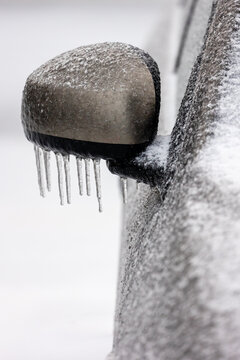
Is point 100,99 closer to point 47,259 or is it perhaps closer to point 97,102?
point 97,102

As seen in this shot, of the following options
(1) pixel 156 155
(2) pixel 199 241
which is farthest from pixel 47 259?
(2) pixel 199 241

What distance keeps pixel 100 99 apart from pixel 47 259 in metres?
1.52

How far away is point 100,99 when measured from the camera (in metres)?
0.76

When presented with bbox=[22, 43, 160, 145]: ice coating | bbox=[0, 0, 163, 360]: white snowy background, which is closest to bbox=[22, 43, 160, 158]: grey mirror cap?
bbox=[22, 43, 160, 145]: ice coating

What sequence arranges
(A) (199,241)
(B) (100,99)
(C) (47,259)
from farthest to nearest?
1. (C) (47,259)
2. (B) (100,99)
3. (A) (199,241)

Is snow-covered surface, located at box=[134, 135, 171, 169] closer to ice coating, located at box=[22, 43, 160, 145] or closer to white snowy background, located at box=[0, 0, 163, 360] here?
ice coating, located at box=[22, 43, 160, 145]

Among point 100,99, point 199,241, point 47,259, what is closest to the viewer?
point 199,241

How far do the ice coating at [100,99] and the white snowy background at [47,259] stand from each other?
0.65 m

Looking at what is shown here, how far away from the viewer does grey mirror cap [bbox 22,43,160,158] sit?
0.77 m

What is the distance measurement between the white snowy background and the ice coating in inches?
25.6

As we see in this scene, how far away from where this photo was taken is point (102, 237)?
2.40m

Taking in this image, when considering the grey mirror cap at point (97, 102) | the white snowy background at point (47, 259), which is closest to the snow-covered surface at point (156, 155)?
the grey mirror cap at point (97, 102)

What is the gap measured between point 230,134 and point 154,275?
156 millimetres

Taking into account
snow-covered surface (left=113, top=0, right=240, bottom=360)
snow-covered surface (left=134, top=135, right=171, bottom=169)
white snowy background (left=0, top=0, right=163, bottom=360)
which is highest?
snow-covered surface (left=113, top=0, right=240, bottom=360)
